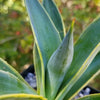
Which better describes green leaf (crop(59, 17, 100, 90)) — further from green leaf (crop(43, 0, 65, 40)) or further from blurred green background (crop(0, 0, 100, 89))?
blurred green background (crop(0, 0, 100, 89))

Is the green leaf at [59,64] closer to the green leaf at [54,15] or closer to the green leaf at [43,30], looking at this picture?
the green leaf at [43,30]

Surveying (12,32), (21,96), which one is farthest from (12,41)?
(21,96)

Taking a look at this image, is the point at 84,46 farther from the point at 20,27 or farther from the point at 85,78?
the point at 20,27

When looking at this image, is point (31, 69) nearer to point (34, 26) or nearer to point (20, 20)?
point (34, 26)

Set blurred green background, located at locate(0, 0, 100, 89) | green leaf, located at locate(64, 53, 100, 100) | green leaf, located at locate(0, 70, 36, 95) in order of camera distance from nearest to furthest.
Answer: green leaf, located at locate(0, 70, 36, 95) < green leaf, located at locate(64, 53, 100, 100) < blurred green background, located at locate(0, 0, 100, 89)

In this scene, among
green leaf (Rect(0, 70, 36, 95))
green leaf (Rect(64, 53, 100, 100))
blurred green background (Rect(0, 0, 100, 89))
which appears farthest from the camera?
blurred green background (Rect(0, 0, 100, 89))

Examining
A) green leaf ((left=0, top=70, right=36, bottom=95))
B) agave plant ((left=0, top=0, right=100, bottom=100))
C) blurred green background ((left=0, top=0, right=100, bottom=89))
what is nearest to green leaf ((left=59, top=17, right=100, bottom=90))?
agave plant ((left=0, top=0, right=100, bottom=100))

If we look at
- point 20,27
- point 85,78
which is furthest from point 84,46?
point 20,27
